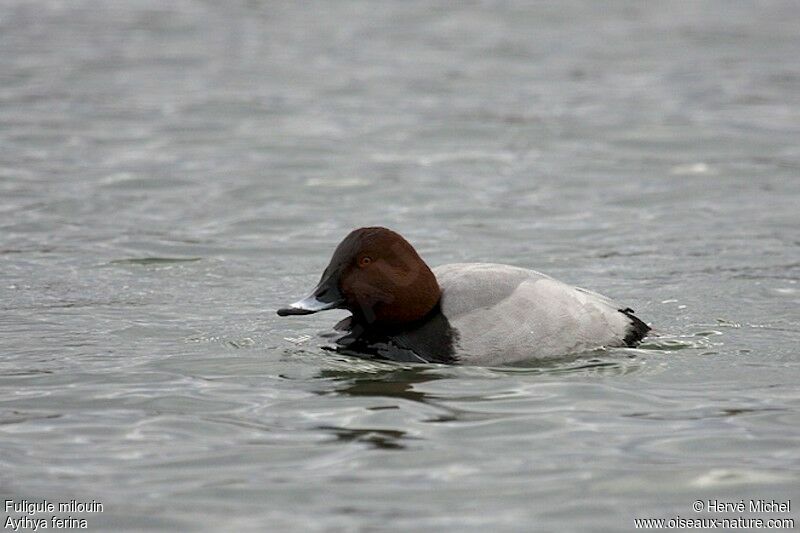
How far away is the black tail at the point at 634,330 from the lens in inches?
315

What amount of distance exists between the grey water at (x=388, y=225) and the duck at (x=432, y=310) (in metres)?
0.14

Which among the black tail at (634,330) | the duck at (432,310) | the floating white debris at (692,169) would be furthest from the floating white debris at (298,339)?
the floating white debris at (692,169)

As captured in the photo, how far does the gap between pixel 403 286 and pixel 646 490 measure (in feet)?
6.97

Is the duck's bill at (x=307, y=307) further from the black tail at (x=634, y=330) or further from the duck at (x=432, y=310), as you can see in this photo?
the black tail at (x=634, y=330)

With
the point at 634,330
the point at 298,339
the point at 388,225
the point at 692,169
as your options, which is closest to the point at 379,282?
the point at 298,339

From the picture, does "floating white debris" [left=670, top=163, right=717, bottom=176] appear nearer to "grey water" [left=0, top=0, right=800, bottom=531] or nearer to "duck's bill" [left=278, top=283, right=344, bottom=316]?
"grey water" [left=0, top=0, right=800, bottom=531]

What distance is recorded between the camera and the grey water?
5.99 metres

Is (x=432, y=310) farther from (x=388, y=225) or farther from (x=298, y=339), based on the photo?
(x=388, y=225)

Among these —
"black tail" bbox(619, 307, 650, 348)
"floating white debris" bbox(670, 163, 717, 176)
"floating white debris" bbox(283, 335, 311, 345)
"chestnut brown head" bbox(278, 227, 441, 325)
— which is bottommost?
"floating white debris" bbox(670, 163, 717, 176)

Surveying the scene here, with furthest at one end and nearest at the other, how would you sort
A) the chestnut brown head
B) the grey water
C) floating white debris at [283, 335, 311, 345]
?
floating white debris at [283, 335, 311, 345], the chestnut brown head, the grey water

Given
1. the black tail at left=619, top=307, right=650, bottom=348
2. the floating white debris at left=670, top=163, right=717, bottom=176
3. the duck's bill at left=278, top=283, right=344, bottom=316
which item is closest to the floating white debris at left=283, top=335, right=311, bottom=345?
the duck's bill at left=278, top=283, right=344, bottom=316

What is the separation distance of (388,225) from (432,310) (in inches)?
175

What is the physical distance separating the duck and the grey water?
0.46 ft

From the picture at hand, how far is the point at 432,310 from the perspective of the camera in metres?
7.70
